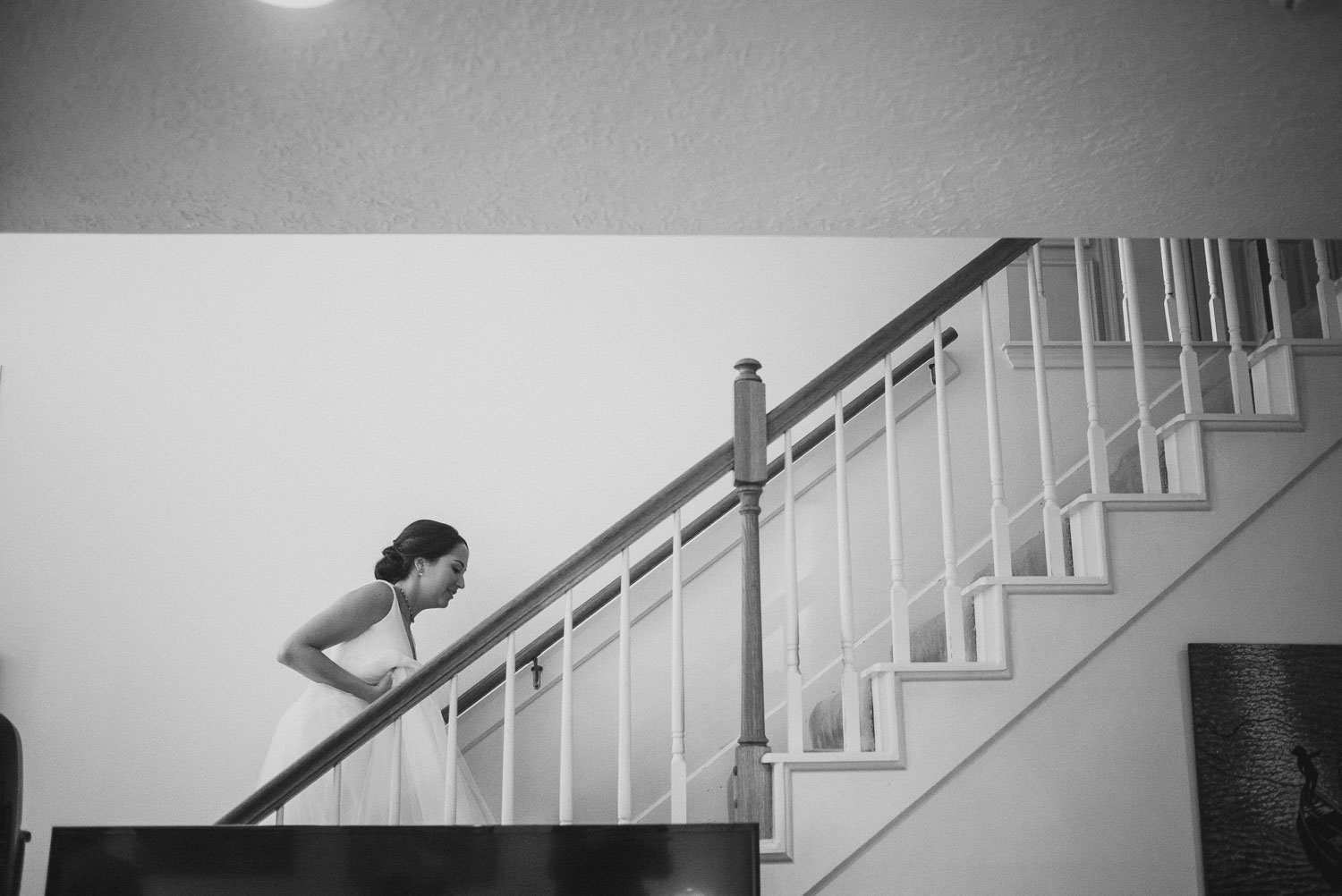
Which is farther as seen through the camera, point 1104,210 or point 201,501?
point 201,501

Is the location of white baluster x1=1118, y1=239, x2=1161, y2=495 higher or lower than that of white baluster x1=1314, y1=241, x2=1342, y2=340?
lower

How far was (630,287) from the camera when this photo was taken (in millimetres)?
4379

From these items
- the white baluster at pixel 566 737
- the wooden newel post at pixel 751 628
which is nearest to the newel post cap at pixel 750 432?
the wooden newel post at pixel 751 628

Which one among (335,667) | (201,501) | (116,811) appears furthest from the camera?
(201,501)

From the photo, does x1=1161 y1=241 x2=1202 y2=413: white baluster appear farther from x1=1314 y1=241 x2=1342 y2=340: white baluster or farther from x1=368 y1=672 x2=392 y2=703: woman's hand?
x1=368 y1=672 x2=392 y2=703: woman's hand

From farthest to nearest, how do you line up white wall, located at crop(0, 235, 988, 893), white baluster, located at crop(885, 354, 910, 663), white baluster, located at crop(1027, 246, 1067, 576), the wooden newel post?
white wall, located at crop(0, 235, 988, 893)
white baluster, located at crop(1027, 246, 1067, 576)
white baluster, located at crop(885, 354, 910, 663)
the wooden newel post

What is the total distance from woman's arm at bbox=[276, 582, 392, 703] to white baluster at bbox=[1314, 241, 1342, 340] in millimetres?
2774

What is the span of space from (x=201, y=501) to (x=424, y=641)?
918 millimetres

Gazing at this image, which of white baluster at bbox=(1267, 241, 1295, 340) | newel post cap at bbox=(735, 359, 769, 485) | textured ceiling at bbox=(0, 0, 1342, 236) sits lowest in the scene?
newel post cap at bbox=(735, 359, 769, 485)

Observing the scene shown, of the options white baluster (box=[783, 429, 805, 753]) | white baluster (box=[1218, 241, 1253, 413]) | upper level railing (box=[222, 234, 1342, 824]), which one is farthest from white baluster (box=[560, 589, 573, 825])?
white baluster (box=[1218, 241, 1253, 413])

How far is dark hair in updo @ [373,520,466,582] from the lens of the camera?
3.55 m

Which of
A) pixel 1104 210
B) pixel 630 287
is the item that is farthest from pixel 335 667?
pixel 1104 210

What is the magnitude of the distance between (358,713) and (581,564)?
28.0 inches

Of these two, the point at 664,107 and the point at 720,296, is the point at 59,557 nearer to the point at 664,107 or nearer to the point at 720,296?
the point at 720,296
